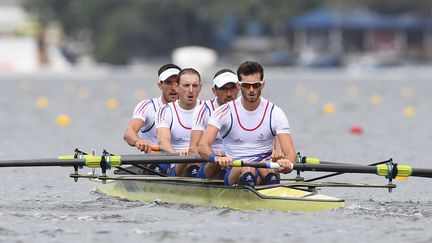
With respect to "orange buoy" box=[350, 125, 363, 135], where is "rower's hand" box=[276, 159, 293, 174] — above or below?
below

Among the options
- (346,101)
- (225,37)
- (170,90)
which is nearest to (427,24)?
(225,37)

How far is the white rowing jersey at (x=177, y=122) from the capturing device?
14727mm

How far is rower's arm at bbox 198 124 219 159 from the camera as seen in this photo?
13.2m

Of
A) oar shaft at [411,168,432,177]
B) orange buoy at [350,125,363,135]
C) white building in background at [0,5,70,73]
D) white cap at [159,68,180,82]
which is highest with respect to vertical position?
white building in background at [0,5,70,73]

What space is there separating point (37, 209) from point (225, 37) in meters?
73.3

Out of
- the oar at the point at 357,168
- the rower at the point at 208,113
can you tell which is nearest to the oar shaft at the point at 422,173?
the oar at the point at 357,168

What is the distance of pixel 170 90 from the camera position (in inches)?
606

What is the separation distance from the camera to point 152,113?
15555mm

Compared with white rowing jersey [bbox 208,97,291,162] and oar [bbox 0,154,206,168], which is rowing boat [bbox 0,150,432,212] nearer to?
oar [bbox 0,154,206,168]

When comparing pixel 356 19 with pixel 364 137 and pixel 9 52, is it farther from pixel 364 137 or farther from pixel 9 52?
pixel 364 137

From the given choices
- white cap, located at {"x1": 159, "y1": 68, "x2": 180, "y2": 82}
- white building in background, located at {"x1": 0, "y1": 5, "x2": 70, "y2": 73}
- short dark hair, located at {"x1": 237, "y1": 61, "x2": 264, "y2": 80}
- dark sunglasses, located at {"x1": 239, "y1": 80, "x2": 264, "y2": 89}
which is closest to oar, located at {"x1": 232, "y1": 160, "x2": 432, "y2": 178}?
dark sunglasses, located at {"x1": 239, "y1": 80, "x2": 264, "y2": 89}

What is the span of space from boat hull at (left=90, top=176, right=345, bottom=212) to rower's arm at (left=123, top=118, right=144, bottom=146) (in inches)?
20.6

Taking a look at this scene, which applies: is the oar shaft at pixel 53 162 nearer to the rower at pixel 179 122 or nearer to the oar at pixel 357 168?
the rower at pixel 179 122

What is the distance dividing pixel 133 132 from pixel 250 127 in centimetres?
232
